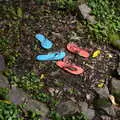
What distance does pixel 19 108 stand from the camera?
199 inches

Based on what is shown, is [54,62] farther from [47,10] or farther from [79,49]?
[47,10]

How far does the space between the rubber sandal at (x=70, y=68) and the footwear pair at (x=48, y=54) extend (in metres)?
0.11

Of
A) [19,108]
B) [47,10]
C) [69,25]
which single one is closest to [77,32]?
[69,25]

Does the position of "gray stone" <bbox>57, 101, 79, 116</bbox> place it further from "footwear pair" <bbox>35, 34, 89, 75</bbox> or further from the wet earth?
"footwear pair" <bbox>35, 34, 89, 75</bbox>

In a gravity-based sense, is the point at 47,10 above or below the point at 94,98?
above

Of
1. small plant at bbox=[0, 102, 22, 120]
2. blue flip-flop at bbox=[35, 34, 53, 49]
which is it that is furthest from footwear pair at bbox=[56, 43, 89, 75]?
small plant at bbox=[0, 102, 22, 120]

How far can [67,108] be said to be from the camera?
5.18 metres

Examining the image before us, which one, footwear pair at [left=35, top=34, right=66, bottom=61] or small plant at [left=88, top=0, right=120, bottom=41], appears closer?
footwear pair at [left=35, top=34, right=66, bottom=61]

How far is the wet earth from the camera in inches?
222

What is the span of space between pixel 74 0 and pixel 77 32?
30.3 inches

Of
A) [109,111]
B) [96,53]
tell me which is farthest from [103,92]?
[96,53]

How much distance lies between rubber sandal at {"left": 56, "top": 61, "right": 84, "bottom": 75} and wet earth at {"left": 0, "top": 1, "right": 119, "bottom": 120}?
2.1 inches

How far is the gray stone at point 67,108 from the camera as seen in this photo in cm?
514

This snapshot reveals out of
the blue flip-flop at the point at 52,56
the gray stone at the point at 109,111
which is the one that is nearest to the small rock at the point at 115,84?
the gray stone at the point at 109,111
